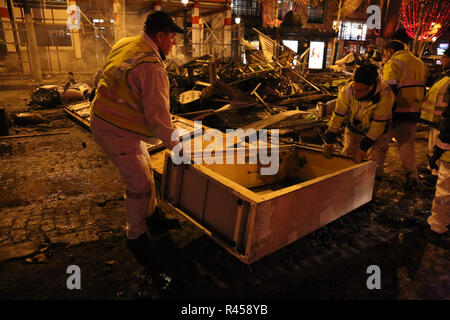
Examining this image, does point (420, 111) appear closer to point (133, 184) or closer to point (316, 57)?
point (133, 184)

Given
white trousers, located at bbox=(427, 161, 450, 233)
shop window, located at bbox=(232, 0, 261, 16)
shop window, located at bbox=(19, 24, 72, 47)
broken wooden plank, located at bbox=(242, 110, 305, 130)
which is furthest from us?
shop window, located at bbox=(232, 0, 261, 16)

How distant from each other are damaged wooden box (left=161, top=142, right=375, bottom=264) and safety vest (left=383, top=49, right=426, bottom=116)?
150cm

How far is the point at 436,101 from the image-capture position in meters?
3.49

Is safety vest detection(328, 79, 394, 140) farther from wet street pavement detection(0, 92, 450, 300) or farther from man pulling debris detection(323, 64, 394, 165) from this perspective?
wet street pavement detection(0, 92, 450, 300)

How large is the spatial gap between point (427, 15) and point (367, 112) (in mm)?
12534

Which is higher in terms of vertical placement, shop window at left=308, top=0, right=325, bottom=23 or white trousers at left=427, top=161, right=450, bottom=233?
shop window at left=308, top=0, right=325, bottom=23

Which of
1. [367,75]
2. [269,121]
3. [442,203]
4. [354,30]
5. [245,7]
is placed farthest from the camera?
[354,30]

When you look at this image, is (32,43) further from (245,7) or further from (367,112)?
(245,7)

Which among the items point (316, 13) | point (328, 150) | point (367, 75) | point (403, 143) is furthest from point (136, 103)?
point (316, 13)

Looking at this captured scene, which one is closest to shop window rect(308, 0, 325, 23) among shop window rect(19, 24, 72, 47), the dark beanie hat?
shop window rect(19, 24, 72, 47)

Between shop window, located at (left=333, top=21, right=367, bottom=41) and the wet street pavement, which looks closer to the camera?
the wet street pavement

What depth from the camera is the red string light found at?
1235cm

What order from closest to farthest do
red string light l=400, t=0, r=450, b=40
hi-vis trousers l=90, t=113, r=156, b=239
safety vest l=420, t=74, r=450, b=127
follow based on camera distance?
1. hi-vis trousers l=90, t=113, r=156, b=239
2. safety vest l=420, t=74, r=450, b=127
3. red string light l=400, t=0, r=450, b=40

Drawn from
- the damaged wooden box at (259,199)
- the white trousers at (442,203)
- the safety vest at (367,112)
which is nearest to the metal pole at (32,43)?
the damaged wooden box at (259,199)
